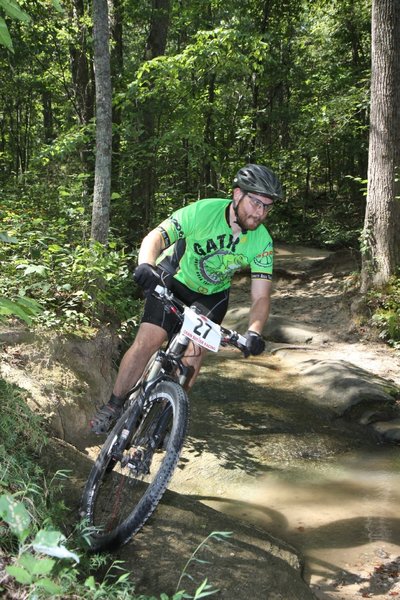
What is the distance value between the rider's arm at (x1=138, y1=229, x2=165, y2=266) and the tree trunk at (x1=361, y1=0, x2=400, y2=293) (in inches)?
295

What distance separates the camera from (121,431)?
341 centimetres

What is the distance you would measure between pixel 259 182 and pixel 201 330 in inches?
46.1

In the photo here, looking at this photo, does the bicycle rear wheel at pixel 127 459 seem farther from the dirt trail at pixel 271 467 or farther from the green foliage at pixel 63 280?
the green foliage at pixel 63 280

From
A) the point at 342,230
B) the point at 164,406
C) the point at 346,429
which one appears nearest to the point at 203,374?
the point at 346,429

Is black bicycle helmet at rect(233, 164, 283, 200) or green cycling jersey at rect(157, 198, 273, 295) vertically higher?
black bicycle helmet at rect(233, 164, 283, 200)

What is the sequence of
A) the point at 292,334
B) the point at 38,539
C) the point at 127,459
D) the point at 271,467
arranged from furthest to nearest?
1. the point at 292,334
2. the point at 271,467
3. the point at 127,459
4. the point at 38,539

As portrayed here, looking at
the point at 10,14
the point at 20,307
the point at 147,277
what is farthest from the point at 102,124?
the point at 10,14

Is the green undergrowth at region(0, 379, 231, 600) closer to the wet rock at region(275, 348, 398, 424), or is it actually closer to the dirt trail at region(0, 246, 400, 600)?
the dirt trail at region(0, 246, 400, 600)

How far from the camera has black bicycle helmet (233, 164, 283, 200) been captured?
12.0ft

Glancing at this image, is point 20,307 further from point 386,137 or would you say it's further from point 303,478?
point 386,137

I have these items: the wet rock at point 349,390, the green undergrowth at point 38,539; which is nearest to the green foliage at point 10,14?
the green undergrowth at point 38,539

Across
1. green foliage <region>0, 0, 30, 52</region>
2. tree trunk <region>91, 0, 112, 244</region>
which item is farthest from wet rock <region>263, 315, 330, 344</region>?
green foliage <region>0, 0, 30, 52</region>

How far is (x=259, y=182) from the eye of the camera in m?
3.65

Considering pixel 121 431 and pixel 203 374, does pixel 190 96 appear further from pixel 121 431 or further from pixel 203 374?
pixel 121 431
